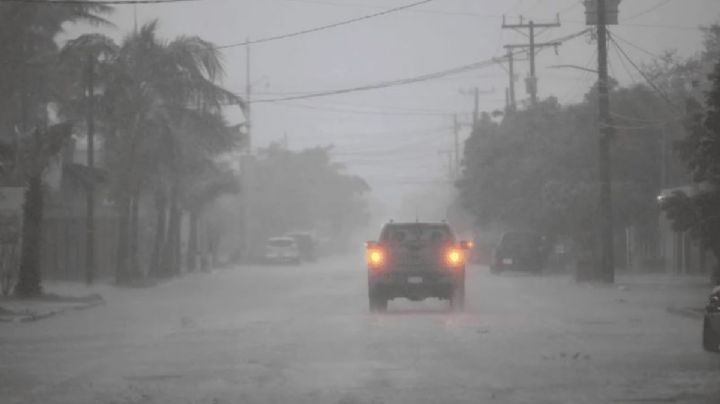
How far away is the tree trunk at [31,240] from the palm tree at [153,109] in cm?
1048

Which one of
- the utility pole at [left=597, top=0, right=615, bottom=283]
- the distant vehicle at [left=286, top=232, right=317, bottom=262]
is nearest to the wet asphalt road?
the utility pole at [left=597, top=0, right=615, bottom=283]

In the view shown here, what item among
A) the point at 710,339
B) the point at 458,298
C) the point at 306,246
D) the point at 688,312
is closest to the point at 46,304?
the point at 458,298

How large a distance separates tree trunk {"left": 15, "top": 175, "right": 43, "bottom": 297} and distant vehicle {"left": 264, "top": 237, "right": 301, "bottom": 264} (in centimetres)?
4140

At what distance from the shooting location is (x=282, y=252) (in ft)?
245

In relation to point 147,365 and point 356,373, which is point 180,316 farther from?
point 356,373

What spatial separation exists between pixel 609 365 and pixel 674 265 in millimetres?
35877

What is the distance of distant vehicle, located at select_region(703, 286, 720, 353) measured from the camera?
1684cm

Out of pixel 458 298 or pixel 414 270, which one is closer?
pixel 414 270

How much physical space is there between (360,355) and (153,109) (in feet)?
90.8

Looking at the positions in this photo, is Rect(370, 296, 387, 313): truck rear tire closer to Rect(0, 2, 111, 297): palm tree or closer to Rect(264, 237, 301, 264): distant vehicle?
Rect(0, 2, 111, 297): palm tree

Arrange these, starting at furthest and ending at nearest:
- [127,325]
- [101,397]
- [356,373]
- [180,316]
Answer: [180,316]
[127,325]
[356,373]
[101,397]

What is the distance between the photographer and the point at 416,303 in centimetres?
3353

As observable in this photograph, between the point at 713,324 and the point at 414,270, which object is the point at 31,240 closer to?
the point at 414,270

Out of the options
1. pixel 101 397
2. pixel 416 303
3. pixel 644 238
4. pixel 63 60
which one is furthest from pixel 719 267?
pixel 644 238
